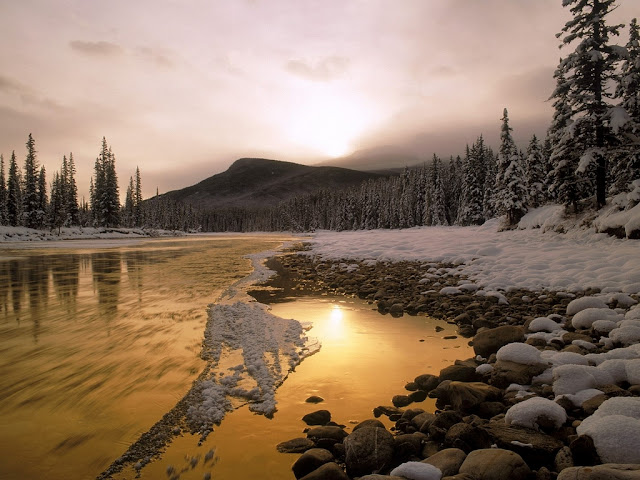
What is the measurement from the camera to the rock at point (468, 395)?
453cm

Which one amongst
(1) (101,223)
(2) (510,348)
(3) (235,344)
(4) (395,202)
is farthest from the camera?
(4) (395,202)

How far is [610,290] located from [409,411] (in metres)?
7.69

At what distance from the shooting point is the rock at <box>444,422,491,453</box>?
3.65 meters

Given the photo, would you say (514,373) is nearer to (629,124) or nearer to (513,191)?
(629,124)

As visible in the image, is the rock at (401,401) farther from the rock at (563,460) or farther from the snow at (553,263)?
the snow at (553,263)

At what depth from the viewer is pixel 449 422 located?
4.08m

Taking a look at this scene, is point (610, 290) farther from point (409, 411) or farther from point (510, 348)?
point (409, 411)

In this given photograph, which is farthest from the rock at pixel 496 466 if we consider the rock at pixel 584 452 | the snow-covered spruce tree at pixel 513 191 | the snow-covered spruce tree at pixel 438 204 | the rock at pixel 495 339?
the snow-covered spruce tree at pixel 438 204

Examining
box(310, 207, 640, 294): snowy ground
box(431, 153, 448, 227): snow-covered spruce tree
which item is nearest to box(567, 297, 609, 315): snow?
box(310, 207, 640, 294): snowy ground

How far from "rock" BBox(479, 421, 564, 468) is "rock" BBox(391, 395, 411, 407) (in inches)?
52.2

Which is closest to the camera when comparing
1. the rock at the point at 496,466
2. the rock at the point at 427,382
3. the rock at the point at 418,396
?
the rock at the point at 496,466

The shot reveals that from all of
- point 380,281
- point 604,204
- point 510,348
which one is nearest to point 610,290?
point 510,348

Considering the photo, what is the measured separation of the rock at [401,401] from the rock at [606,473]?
231 cm

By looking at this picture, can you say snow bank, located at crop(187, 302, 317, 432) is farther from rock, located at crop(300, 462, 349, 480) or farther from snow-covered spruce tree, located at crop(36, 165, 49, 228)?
snow-covered spruce tree, located at crop(36, 165, 49, 228)
